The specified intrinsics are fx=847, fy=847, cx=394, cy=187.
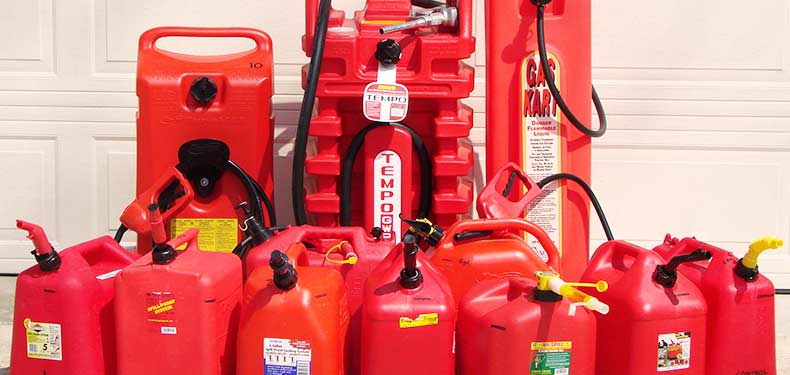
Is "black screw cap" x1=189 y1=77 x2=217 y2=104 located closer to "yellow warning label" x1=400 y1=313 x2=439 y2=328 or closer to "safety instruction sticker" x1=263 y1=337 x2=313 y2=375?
"safety instruction sticker" x1=263 y1=337 x2=313 y2=375

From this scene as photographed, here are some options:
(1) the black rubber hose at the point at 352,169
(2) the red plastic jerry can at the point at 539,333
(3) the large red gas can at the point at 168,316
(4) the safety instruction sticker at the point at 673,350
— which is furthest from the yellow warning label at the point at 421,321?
(1) the black rubber hose at the point at 352,169

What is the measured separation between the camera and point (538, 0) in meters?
3.14

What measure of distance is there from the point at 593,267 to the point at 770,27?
81.1 inches

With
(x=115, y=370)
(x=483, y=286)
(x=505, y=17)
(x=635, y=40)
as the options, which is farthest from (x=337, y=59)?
(x=635, y=40)

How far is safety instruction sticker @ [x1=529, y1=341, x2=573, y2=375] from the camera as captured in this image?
2.17m

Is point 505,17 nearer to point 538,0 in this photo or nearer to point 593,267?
point 538,0

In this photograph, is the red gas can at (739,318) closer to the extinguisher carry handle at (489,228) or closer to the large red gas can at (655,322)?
the large red gas can at (655,322)

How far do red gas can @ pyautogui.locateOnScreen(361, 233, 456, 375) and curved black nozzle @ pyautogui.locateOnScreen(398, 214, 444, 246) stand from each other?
0.36 metres

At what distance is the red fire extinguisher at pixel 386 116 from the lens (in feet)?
Result: 9.88

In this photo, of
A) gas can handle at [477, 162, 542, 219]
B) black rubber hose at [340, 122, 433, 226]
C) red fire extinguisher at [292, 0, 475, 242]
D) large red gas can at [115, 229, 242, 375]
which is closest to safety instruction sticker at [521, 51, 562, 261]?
gas can handle at [477, 162, 542, 219]

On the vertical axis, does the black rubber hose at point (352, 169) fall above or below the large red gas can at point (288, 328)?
above

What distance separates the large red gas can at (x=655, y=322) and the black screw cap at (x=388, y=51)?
113 centimetres

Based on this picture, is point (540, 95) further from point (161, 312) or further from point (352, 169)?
point (161, 312)

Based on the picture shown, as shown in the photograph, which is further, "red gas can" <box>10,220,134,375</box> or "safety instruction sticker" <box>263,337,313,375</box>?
"red gas can" <box>10,220,134,375</box>
